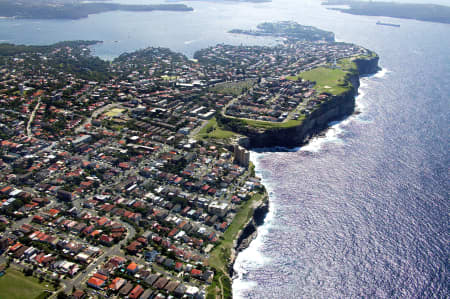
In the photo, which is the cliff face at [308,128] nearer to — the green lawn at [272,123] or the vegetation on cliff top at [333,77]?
the green lawn at [272,123]

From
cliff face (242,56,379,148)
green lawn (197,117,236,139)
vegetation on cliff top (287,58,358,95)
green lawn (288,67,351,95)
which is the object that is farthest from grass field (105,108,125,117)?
green lawn (288,67,351,95)

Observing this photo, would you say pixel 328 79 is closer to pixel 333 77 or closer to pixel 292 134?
pixel 333 77

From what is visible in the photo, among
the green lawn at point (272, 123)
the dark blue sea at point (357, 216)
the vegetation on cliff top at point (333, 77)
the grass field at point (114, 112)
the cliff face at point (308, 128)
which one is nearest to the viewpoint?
the dark blue sea at point (357, 216)

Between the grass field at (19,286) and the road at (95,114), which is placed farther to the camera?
the road at (95,114)

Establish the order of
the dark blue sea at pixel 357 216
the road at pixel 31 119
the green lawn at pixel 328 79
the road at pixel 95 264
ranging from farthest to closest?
the green lawn at pixel 328 79, the road at pixel 31 119, the dark blue sea at pixel 357 216, the road at pixel 95 264

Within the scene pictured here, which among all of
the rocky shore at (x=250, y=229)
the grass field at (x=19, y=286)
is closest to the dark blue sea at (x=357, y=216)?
the rocky shore at (x=250, y=229)
